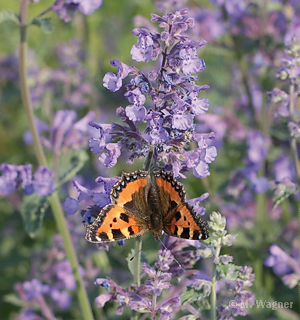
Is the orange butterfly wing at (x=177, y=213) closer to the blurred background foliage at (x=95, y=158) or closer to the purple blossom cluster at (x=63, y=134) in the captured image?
the blurred background foliage at (x=95, y=158)

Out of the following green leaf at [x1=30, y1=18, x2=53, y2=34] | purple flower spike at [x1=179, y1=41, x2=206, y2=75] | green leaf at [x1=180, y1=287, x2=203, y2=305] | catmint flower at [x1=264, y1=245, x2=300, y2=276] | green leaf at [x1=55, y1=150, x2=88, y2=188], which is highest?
green leaf at [x1=30, y1=18, x2=53, y2=34]

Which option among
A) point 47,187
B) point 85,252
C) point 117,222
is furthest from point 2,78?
point 117,222

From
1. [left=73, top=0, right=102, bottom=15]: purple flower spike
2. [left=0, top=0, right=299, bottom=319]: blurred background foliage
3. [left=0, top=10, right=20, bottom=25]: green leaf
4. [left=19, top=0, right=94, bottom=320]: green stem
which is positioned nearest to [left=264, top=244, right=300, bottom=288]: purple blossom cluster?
[left=0, top=0, right=299, bottom=319]: blurred background foliage

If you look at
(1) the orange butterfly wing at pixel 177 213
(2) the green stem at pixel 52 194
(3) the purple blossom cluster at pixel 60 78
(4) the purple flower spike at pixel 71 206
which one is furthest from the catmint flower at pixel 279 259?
(3) the purple blossom cluster at pixel 60 78

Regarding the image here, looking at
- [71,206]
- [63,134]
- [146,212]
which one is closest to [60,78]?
[63,134]

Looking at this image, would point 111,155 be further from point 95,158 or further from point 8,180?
point 95,158

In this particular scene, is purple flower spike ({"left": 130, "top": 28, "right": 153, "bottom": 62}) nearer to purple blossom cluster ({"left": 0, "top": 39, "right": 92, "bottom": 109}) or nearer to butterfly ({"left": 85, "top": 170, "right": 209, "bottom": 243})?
butterfly ({"left": 85, "top": 170, "right": 209, "bottom": 243})
